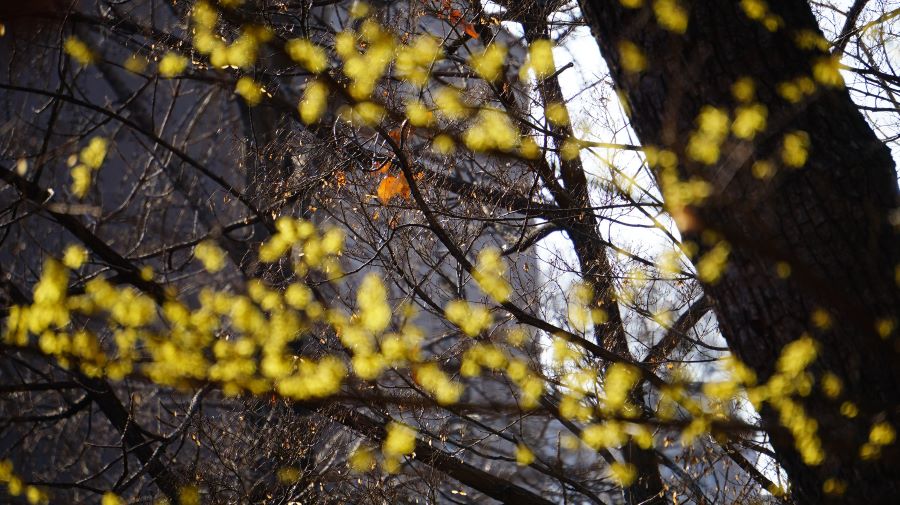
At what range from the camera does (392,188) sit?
3.40 meters

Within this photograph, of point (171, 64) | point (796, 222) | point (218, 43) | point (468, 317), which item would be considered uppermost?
point (171, 64)

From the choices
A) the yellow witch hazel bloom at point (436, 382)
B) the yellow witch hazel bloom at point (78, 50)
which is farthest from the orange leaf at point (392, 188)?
the yellow witch hazel bloom at point (78, 50)

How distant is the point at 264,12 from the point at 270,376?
172 cm

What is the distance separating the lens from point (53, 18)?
4059mm

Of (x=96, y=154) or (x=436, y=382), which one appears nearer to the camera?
(x=436, y=382)

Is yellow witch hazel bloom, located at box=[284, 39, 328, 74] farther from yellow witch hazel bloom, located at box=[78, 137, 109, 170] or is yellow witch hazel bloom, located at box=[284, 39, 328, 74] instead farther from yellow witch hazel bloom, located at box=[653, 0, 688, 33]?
yellow witch hazel bloom, located at box=[78, 137, 109, 170]

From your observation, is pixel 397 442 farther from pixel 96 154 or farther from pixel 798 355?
pixel 96 154

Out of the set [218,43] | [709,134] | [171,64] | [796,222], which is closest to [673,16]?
[709,134]

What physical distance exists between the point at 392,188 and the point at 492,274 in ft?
1.94

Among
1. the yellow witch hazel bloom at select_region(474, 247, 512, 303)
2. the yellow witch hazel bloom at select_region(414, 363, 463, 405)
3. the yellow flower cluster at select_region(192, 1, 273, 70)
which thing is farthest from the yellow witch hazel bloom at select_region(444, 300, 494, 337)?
the yellow flower cluster at select_region(192, 1, 273, 70)

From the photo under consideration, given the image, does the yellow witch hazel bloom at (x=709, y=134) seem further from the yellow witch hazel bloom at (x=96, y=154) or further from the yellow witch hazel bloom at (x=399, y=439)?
the yellow witch hazel bloom at (x=96, y=154)

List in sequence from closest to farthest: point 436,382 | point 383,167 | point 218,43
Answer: point 383,167
point 436,382
point 218,43

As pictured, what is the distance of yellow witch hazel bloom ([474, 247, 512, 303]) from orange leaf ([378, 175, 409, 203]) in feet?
1.54

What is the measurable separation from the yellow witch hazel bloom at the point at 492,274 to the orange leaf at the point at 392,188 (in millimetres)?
470
